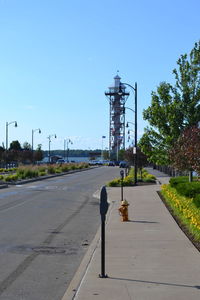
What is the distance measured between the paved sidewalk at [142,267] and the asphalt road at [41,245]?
41 cm

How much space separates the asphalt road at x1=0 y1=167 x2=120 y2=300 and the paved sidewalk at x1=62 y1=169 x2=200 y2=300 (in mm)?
409

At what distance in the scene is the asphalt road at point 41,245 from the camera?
7.91 m

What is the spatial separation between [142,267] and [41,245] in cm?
375

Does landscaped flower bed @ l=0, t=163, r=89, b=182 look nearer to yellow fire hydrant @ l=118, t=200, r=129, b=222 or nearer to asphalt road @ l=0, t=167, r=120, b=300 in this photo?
asphalt road @ l=0, t=167, r=120, b=300

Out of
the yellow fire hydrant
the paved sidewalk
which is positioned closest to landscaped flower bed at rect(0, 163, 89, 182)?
the yellow fire hydrant

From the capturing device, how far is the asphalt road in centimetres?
791

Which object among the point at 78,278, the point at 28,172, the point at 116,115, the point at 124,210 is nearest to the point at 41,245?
the point at 124,210

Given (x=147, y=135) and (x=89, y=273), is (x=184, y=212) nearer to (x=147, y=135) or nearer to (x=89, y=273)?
(x=89, y=273)

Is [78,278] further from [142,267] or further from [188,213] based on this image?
[188,213]

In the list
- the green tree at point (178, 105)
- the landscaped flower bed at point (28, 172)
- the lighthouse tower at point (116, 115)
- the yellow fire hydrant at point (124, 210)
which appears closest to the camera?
the yellow fire hydrant at point (124, 210)

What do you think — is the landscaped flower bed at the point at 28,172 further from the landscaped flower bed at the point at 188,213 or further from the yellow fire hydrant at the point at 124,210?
the yellow fire hydrant at the point at 124,210

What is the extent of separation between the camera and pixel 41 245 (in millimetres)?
11758

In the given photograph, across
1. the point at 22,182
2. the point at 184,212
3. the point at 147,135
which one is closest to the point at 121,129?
the point at 22,182

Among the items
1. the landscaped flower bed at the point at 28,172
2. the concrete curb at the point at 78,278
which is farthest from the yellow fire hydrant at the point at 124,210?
the landscaped flower bed at the point at 28,172
